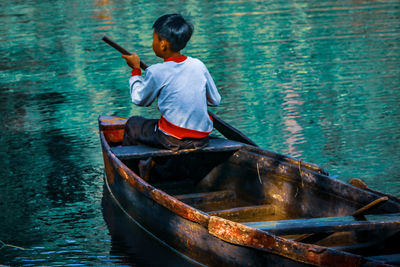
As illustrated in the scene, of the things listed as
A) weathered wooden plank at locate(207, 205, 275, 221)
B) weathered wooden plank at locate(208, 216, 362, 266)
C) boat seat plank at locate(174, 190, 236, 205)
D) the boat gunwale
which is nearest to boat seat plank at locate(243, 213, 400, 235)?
weathered wooden plank at locate(208, 216, 362, 266)

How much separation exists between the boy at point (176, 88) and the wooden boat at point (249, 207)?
18cm

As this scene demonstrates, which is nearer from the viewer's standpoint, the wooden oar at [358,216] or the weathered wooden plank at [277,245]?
the weathered wooden plank at [277,245]

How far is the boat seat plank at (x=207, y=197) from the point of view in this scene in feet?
19.9

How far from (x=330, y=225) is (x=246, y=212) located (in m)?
1.50

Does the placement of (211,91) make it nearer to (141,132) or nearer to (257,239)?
(141,132)

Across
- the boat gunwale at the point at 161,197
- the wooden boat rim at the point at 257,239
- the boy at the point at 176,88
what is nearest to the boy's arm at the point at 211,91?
the boy at the point at 176,88

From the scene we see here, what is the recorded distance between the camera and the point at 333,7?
2614 centimetres

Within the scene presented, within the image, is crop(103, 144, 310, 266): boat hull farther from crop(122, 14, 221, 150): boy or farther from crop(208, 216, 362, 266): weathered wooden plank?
crop(122, 14, 221, 150): boy

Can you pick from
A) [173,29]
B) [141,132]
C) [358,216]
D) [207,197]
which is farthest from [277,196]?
[173,29]

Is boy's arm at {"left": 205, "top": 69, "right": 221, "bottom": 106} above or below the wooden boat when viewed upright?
above

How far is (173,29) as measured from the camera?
18.6 feet

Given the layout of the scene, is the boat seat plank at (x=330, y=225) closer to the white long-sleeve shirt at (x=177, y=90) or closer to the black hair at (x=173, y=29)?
the white long-sleeve shirt at (x=177, y=90)

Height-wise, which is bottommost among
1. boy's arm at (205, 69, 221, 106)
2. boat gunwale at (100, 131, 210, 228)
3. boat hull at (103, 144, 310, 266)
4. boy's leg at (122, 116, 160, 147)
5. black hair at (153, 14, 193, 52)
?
boat hull at (103, 144, 310, 266)

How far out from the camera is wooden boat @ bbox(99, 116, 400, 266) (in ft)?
13.7
